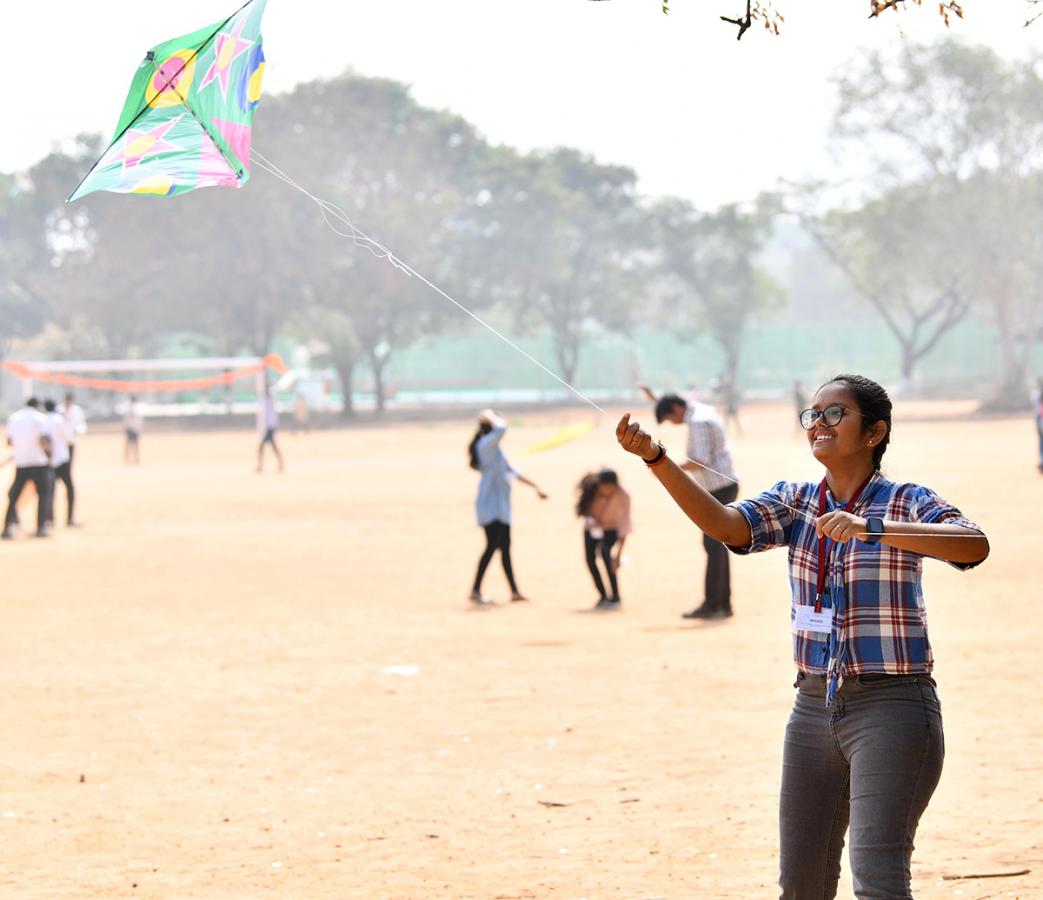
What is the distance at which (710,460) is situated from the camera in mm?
12750

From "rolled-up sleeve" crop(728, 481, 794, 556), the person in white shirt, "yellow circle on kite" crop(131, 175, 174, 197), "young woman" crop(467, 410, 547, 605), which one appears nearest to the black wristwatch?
"rolled-up sleeve" crop(728, 481, 794, 556)

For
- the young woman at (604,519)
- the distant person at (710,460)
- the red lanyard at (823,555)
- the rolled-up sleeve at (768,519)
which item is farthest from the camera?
the young woman at (604,519)

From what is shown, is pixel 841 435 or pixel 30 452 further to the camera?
pixel 30 452

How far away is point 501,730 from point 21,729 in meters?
2.78

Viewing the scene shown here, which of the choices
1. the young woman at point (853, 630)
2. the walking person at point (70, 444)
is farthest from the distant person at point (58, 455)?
the young woman at point (853, 630)

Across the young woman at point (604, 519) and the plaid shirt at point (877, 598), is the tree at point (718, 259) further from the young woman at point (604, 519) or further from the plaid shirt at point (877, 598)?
the plaid shirt at point (877, 598)

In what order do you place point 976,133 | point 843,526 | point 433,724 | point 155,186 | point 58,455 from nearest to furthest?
point 843,526, point 155,186, point 433,724, point 58,455, point 976,133

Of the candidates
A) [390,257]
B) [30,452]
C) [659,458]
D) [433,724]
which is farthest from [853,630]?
[30,452]

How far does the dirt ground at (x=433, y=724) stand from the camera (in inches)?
254

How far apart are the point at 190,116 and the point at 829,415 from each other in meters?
3.06

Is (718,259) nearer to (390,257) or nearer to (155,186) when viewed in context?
(155,186)

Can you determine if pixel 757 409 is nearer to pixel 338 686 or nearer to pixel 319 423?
pixel 319 423

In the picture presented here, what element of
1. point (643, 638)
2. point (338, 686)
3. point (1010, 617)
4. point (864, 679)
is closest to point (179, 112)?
point (864, 679)

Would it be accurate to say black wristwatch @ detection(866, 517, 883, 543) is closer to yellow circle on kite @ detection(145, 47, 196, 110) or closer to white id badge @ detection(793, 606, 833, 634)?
white id badge @ detection(793, 606, 833, 634)
